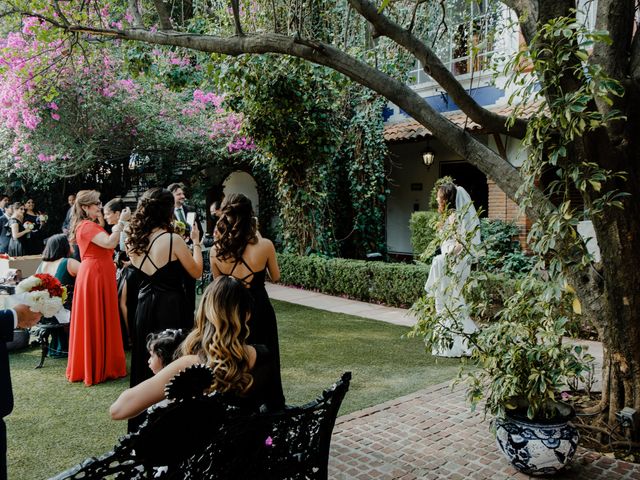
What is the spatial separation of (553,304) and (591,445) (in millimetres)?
1331

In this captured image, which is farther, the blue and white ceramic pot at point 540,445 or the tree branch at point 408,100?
the tree branch at point 408,100

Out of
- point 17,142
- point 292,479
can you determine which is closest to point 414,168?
point 17,142

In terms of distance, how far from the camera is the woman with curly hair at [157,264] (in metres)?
4.39

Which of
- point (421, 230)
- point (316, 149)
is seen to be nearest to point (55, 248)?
point (316, 149)

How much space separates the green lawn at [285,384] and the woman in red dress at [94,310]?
0.19 metres

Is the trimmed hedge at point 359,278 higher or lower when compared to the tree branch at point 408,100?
lower

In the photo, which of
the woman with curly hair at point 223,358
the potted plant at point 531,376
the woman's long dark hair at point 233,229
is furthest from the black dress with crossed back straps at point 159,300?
the potted plant at point 531,376

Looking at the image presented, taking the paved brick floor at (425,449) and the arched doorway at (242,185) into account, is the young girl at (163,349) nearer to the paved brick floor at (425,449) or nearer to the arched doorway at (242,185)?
the paved brick floor at (425,449)

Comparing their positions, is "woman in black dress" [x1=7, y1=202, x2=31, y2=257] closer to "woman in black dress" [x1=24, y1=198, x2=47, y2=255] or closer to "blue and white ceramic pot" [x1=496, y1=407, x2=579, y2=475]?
"woman in black dress" [x1=24, y1=198, x2=47, y2=255]

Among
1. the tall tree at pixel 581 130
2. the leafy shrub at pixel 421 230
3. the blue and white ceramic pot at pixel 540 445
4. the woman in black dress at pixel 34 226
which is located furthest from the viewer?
the woman in black dress at pixel 34 226

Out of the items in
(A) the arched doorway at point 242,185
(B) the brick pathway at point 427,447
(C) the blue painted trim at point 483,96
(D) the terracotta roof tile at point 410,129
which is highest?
(C) the blue painted trim at point 483,96

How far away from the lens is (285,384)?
5707 mm

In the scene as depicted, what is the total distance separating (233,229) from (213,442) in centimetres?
224

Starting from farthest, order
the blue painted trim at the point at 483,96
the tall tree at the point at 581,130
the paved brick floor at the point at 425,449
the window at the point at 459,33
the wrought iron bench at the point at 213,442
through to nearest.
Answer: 1. the blue painted trim at the point at 483,96
2. the window at the point at 459,33
3. the paved brick floor at the point at 425,449
4. the tall tree at the point at 581,130
5. the wrought iron bench at the point at 213,442
